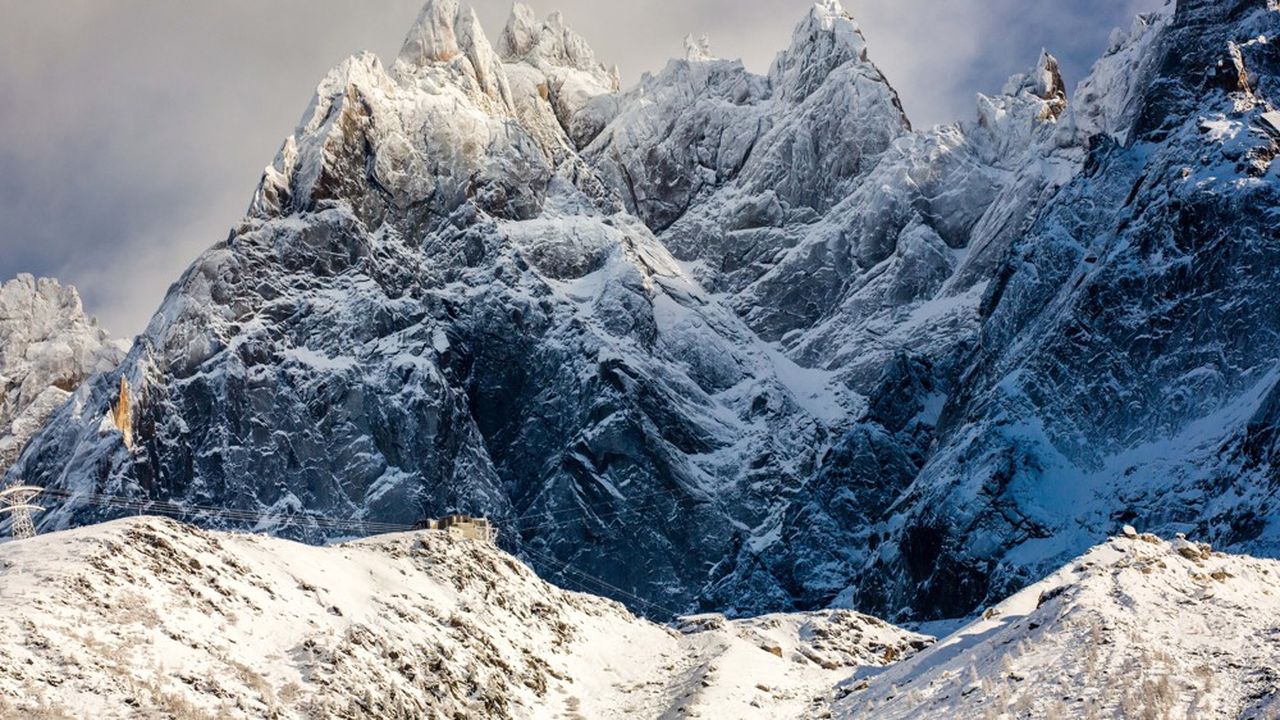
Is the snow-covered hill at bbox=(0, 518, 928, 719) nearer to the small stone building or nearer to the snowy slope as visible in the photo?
the small stone building

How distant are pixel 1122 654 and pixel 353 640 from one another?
28250 mm

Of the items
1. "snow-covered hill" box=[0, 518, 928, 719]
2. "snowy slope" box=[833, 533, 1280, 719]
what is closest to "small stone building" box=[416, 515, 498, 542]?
"snow-covered hill" box=[0, 518, 928, 719]

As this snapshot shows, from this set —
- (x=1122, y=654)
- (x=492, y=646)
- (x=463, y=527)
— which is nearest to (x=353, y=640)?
(x=492, y=646)

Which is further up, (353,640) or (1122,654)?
(353,640)

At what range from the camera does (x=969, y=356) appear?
19450 cm

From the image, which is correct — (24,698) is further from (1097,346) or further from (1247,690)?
(1097,346)

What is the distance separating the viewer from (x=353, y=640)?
221 ft

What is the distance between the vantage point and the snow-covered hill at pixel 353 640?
55688 millimetres

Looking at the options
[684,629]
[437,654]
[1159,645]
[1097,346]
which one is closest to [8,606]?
[437,654]

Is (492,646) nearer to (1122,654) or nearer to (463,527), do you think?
(463,527)

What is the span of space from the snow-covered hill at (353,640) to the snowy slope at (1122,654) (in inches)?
351

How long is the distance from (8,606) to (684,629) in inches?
1867

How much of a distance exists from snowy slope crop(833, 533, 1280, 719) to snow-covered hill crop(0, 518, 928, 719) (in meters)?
8.91

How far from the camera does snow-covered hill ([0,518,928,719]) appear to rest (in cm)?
5569
